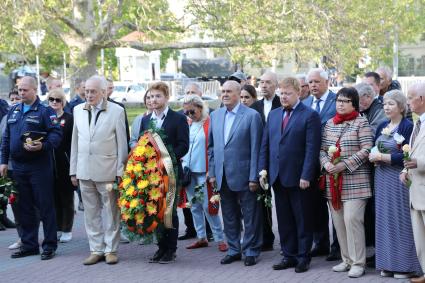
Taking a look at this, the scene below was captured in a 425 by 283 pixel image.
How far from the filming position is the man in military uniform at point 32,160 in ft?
31.5

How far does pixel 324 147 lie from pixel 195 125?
2348 mm

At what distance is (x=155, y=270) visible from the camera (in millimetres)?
8852

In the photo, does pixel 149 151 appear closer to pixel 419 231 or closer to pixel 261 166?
pixel 261 166

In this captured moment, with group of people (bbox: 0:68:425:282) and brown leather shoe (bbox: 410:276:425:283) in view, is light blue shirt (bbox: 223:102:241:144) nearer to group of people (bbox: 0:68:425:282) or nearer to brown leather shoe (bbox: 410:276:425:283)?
group of people (bbox: 0:68:425:282)

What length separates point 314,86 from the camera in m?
9.22

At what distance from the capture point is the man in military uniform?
31.5ft

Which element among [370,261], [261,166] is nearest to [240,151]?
[261,166]

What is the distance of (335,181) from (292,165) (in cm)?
52

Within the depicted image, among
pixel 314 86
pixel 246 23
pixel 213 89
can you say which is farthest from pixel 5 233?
pixel 213 89

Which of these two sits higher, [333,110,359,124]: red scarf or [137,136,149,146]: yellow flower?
[333,110,359,124]: red scarf

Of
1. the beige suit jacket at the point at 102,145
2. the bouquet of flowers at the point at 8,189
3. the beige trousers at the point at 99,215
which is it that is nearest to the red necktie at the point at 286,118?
the beige suit jacket at the point at 102,145

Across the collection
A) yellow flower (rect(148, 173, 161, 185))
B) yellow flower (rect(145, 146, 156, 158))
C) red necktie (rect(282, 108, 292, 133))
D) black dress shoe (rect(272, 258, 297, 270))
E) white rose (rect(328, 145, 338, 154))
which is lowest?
black dress shoe (rect(272, 258, 297, 270))

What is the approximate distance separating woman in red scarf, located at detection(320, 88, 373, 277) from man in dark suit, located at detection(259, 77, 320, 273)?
23 centimetres

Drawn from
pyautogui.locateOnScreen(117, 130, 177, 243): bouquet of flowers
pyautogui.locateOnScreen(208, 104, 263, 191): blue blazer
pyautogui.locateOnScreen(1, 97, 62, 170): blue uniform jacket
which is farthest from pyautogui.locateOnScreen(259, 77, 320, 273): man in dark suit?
pyautogui.locateOnScreen(1, 97, 62, 170): blue uniform jacket
